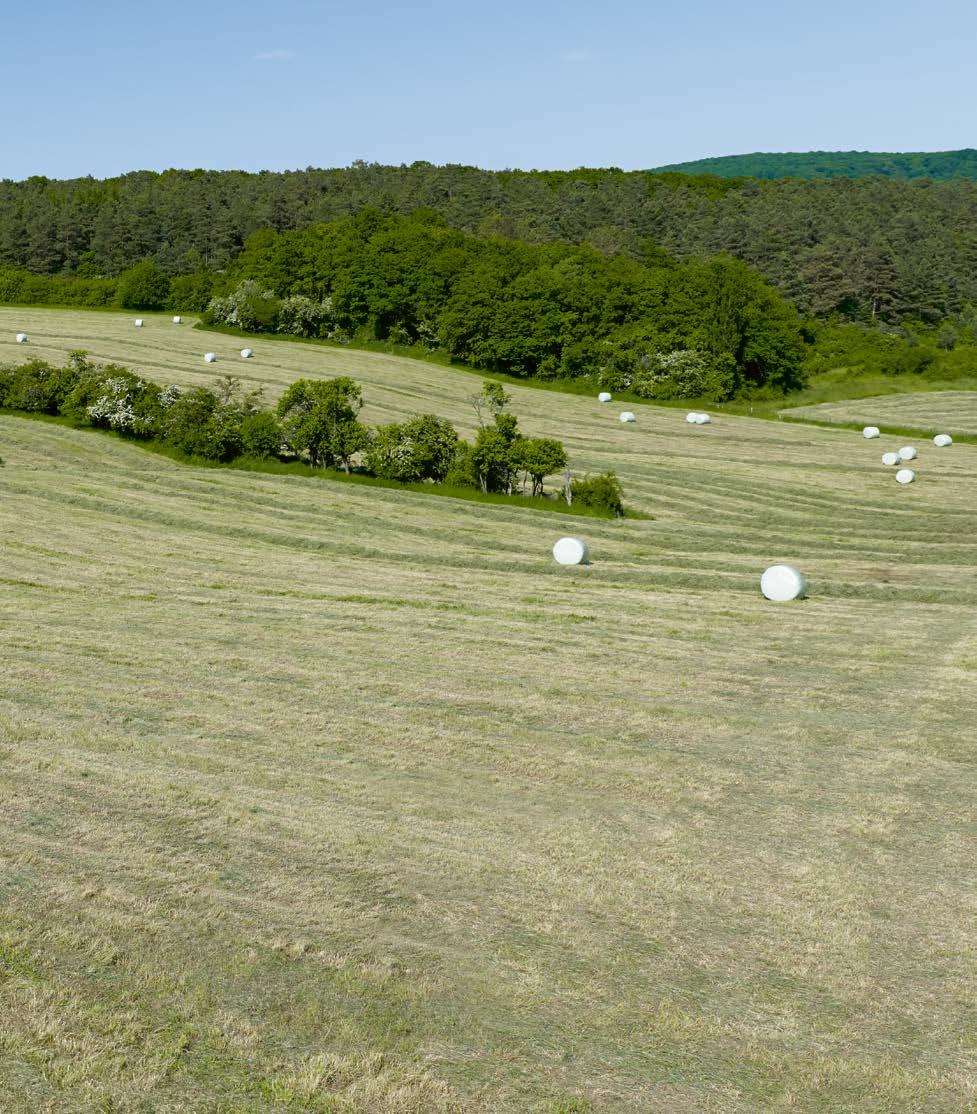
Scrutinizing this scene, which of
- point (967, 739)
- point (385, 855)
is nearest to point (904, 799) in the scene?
point (967, 739)

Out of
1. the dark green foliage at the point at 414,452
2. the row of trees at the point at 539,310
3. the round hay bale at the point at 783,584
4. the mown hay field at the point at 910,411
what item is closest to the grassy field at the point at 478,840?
the round hay bale at the point at 783,584

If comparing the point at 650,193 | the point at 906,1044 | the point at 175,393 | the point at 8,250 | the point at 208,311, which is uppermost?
the point at 650,193

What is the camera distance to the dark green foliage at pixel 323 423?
55.1 meters

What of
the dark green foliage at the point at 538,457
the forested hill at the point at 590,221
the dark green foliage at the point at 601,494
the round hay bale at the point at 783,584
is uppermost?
the forested hill at the point at 590,221

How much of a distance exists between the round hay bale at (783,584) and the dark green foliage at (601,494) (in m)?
15.6

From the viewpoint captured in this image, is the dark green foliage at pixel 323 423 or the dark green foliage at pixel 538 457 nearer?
the dark green foliage at pixel 538 457

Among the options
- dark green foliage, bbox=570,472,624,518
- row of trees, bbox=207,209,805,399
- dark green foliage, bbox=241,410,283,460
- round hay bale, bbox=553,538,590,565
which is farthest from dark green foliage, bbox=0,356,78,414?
row of trees, bbox=207,209,805,399

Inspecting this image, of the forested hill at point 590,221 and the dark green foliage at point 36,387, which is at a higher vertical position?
the forested hill at point 590,221

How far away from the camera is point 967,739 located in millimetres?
22047

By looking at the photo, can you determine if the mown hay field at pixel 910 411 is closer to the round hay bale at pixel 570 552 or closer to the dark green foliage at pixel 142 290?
the round hay bale at pixel 570 552

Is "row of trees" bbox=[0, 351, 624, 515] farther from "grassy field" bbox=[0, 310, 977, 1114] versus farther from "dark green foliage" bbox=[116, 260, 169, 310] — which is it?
"dark green foliage" bbox=[116, 260, 169, 310]

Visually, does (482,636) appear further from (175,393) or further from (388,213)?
(388,213)

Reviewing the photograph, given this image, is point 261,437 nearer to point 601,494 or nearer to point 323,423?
point 323,423

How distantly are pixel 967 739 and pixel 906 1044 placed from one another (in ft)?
36.7
